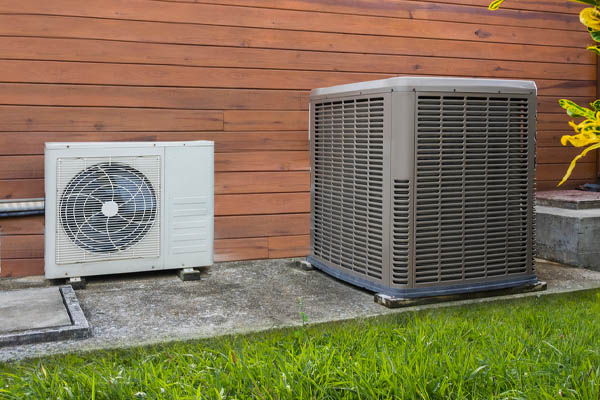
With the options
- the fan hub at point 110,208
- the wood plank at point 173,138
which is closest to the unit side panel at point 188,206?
the fan hub at point 110,208

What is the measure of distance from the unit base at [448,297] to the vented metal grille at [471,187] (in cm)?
8

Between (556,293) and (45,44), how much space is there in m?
2.69

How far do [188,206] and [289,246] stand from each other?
80 cm

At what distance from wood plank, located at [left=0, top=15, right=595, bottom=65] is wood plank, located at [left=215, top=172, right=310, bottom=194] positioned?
71 cm

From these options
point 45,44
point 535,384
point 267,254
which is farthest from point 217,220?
point 535,384

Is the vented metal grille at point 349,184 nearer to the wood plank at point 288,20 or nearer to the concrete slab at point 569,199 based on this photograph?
the wood plank at point 288,20

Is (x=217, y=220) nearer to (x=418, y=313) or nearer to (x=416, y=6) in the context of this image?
(x=418, y=313)

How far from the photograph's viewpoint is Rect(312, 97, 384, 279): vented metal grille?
2.93 meters

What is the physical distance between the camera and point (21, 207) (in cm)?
323

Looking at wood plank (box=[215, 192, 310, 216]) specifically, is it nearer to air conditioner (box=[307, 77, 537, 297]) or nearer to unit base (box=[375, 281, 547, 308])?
air conditioner (box=[307, 77, 537, 297])

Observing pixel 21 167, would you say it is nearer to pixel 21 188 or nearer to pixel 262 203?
pixel 21 188

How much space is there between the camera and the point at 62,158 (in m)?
2.98

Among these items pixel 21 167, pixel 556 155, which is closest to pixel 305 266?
pixel 21 167

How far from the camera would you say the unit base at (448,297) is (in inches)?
110
